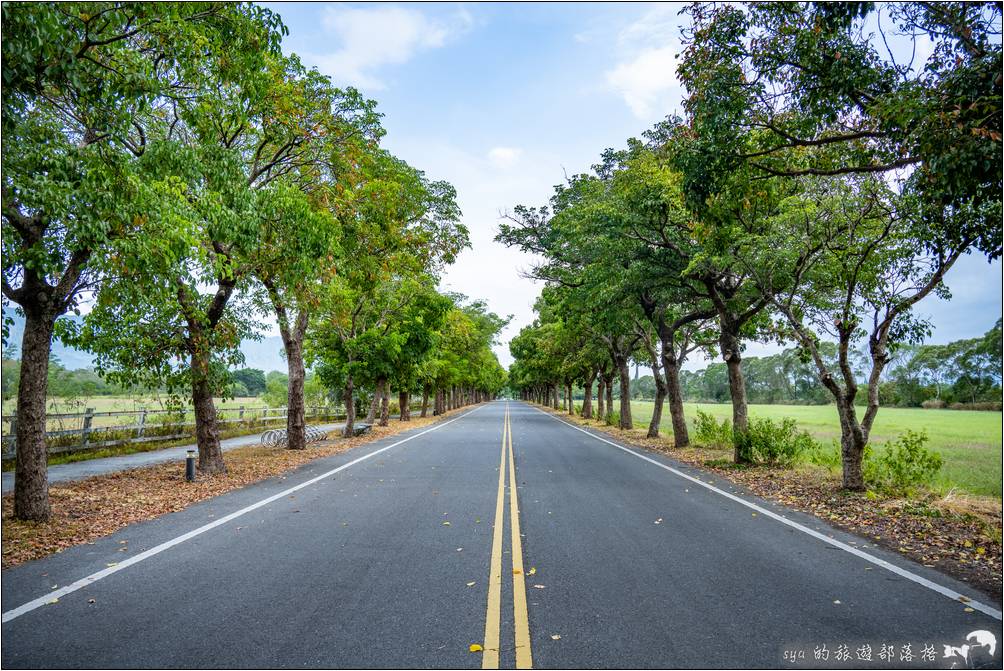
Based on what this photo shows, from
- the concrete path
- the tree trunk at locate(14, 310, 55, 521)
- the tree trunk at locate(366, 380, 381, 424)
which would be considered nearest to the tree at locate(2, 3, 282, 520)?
the tree trunk at locate(14, 310, 55, 521)

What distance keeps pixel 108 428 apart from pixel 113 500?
9.57 meters

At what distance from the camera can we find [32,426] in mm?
7523

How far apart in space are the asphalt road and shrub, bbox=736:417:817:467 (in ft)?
17.0

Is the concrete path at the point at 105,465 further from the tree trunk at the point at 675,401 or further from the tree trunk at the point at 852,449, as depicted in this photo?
the tree trunk at the point at 675,401

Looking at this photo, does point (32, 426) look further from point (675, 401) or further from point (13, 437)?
point (675, 401)

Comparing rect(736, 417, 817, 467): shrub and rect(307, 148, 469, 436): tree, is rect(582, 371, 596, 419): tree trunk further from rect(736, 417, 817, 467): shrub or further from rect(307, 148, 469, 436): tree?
rect(736, 417, 817, 467): shrub

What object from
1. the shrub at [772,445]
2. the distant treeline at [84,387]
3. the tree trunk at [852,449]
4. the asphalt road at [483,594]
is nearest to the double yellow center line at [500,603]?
the asphalt road at [483,594]

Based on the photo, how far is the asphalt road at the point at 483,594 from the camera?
3773 millimetres

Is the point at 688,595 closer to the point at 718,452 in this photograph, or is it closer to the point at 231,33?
the point at 231,33

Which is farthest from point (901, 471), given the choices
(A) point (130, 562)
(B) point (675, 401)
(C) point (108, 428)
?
(C) point (108, 428)

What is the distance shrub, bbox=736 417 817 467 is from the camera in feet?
43.5

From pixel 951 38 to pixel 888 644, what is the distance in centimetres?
585

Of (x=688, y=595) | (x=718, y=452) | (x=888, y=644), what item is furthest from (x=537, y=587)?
(x=718, y=452)

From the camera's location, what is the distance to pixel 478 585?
16.6 feet
